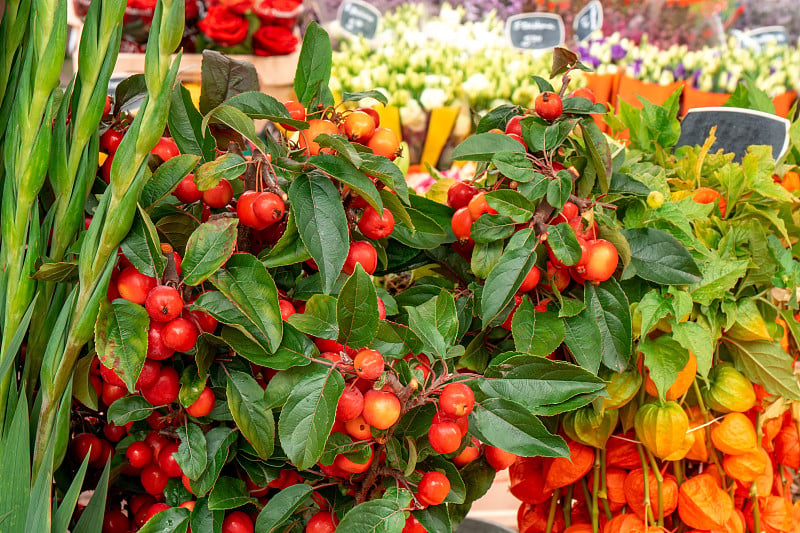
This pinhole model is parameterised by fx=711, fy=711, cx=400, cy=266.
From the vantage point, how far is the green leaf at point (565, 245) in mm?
588

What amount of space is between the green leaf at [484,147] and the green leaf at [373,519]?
0.30 m

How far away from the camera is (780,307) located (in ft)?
2.82

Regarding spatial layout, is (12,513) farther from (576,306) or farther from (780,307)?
(780,307)

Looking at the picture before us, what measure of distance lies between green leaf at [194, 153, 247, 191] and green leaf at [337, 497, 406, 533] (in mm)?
245

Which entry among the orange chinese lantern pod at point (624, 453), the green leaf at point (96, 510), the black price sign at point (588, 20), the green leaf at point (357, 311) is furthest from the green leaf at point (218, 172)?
the black price sign at point (588, 20)

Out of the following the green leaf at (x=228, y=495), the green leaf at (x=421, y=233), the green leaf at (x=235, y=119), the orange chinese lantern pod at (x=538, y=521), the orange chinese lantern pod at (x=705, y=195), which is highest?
the green leaf at (x=235, y=119)

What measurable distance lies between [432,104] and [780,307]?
1793 millimetres

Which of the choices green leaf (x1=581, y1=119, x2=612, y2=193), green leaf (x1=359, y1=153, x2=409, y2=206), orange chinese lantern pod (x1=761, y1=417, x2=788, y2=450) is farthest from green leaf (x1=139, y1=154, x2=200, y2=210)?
orange chinese lantern pod (x1=761, y1=417, x2=788, y2=450)

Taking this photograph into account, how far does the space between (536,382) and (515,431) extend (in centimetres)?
5

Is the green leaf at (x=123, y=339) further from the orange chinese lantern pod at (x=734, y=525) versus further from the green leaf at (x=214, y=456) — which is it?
the orange chinese lantern pod at (x=734, y=525)

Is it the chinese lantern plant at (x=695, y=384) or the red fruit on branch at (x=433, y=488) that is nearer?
the red fruit on branch at (x=433, y=488)

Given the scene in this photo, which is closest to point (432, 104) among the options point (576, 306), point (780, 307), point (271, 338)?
point (780, 307)

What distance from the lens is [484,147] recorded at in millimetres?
629

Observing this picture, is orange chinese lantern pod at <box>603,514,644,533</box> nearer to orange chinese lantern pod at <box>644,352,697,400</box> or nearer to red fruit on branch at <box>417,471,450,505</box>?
orange chinese lantern pod at <box>644,352,697,400</box>
